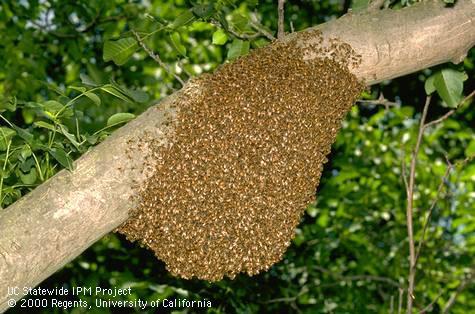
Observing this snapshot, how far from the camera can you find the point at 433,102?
22.0 feet

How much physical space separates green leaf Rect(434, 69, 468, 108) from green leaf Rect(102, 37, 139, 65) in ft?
4.61

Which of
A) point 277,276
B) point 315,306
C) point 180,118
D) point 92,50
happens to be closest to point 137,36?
point 180,118

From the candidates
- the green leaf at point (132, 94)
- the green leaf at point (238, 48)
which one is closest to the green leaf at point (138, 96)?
the green leaf at point (132, 94)

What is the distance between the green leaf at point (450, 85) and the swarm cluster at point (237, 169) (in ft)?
2.31

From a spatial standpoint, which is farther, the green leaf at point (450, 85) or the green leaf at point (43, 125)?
the green leaf at point (450, 85)

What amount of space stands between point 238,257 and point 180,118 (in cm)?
53

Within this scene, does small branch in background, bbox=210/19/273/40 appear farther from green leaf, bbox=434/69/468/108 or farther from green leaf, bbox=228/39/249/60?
green leaf, bbox=434/69/468/108

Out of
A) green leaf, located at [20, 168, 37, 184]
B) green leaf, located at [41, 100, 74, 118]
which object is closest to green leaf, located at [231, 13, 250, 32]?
green leaf, located at [41, 100, 74, 118]

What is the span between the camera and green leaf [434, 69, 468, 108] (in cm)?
259

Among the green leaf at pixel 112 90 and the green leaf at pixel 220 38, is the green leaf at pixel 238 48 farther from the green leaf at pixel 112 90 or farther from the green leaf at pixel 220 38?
the green leaf at pixel 112 90

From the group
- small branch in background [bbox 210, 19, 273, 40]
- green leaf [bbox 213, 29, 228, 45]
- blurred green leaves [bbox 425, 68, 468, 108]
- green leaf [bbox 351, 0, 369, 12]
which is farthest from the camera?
green leaf [bbox 213, 29, 228, 45]

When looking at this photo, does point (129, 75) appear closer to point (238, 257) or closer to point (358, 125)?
point (358, 125)

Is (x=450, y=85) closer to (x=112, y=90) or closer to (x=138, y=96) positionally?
(x=138, y=96)

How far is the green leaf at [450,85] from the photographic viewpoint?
259 centimetres
